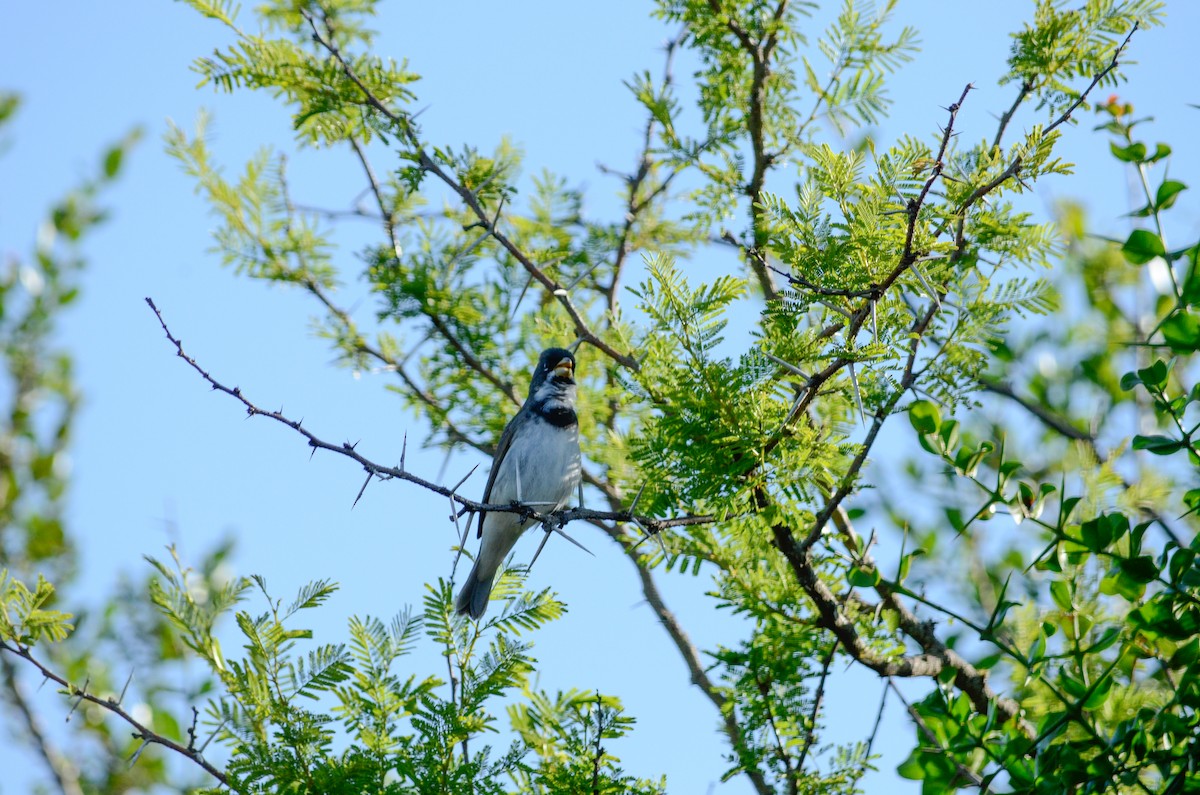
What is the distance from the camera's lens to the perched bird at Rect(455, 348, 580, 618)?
670cm

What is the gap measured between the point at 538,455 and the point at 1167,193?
436 cm

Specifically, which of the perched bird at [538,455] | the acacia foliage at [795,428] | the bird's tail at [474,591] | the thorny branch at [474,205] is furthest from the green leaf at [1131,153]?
the bird's tail at [474,591]

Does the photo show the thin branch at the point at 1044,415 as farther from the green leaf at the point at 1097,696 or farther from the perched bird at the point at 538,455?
the green leaf at the point at 1097,696

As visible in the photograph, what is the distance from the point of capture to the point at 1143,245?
2.82 meters

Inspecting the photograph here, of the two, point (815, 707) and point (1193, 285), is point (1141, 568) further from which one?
point (815, 707)

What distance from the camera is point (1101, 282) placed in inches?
305

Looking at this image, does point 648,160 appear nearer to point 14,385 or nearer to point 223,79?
point 223,79

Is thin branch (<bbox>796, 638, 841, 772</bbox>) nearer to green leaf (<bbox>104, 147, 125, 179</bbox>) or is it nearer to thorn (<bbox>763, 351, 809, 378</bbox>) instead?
thorn (<bbox>763, 351, 809, 378</bbox>)

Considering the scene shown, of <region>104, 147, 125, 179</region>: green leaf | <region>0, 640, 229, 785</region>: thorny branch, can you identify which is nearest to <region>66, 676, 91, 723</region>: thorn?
<region>0, 640, 229, 785</region>: thorny branch

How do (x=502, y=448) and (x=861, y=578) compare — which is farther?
(x=502, y=448)

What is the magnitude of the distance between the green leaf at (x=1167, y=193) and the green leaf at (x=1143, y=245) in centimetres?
8

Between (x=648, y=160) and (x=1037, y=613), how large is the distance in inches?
138

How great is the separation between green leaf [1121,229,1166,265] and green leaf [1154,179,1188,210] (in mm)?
76

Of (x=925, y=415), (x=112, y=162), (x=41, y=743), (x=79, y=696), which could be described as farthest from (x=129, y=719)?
(x=112, y=162)
